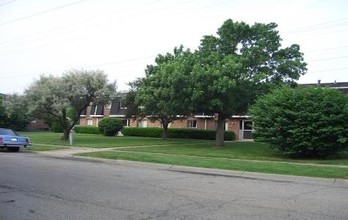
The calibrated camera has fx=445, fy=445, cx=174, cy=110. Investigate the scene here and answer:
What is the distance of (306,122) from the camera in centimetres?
→ 2075

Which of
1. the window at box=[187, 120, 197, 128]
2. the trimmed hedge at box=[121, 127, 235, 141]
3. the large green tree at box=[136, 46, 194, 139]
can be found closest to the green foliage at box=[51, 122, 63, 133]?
the trimmed hedge at box=[121, 127, 235, 141]

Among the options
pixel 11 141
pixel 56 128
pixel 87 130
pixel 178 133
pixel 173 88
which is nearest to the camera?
pixel 11 141

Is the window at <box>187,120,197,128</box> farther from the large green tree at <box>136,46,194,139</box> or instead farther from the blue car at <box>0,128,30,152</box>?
the blue car at <box>0,128,30,152</box>

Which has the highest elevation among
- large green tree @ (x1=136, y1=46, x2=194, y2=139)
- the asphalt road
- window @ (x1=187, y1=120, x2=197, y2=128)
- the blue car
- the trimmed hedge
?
large green tree @ (x1=136, y1=46, x2=194, y2=139)

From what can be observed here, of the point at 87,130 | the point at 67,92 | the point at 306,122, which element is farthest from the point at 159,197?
the point at 87,130

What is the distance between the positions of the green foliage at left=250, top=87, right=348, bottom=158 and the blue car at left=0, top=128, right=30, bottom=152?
529 inches

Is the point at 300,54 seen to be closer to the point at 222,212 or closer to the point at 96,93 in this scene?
the point at 96,93

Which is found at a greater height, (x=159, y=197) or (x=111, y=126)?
(x=111, y=126)

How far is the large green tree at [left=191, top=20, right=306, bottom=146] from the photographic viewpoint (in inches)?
1009

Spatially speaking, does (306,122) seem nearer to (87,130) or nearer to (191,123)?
(191,123)

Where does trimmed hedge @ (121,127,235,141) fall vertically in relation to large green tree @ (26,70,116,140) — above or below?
below

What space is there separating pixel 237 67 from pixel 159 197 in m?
17.1

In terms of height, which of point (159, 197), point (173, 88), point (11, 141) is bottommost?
point (159, 197)

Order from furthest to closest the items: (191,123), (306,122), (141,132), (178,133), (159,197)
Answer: (191,123) < (141,132) < (178,133) < (306,122) < (159,197)
